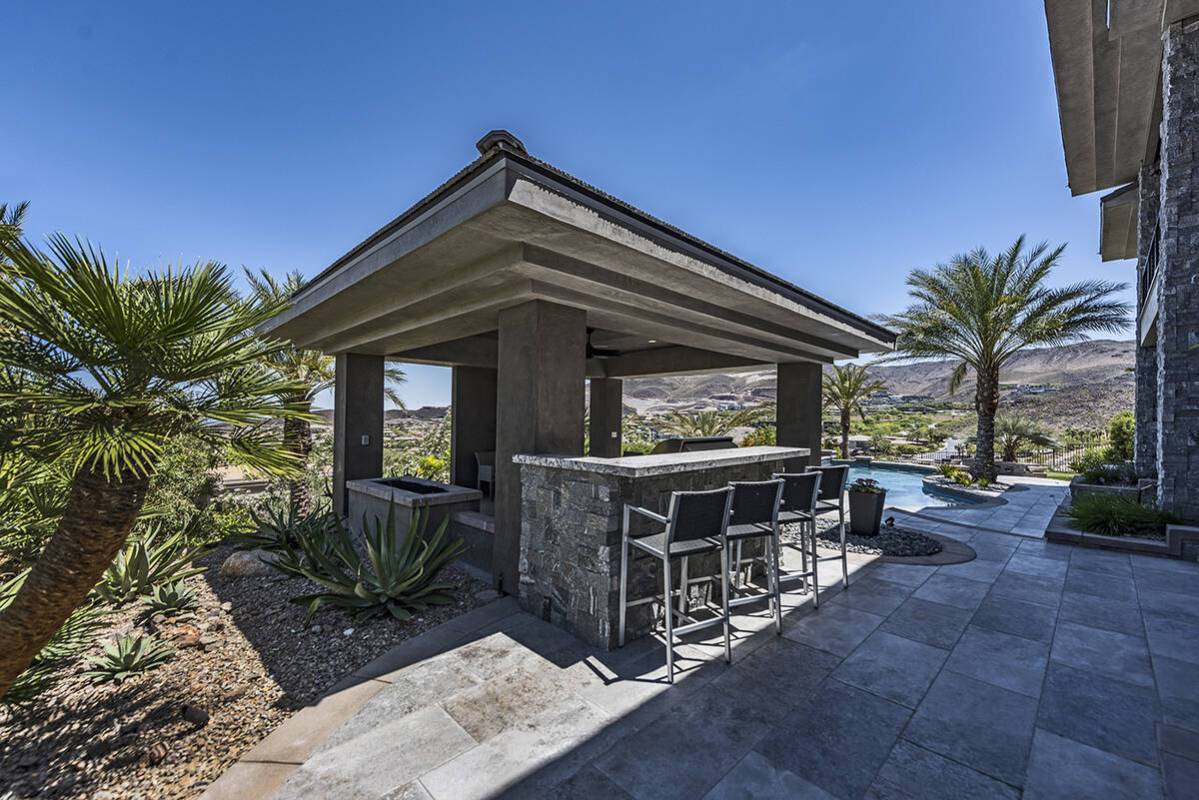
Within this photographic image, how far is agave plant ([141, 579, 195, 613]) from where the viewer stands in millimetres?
4562

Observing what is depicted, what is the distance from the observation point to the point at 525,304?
4629mm

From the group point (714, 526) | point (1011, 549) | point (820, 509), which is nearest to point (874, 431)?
point (1011, 549)

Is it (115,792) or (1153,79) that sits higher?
(1153,79)

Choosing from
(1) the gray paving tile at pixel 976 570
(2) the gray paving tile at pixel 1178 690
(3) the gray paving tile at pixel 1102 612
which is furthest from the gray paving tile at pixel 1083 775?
(1) the gray paving tile at pixel 976 570

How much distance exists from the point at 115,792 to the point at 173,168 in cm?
906

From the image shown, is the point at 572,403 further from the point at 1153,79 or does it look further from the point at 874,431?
the point at 874,431

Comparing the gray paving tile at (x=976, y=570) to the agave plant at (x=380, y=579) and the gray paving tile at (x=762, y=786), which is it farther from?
the agave plant at (x=380, y=579)

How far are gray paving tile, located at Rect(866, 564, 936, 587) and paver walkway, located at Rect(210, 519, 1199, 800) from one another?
737mm

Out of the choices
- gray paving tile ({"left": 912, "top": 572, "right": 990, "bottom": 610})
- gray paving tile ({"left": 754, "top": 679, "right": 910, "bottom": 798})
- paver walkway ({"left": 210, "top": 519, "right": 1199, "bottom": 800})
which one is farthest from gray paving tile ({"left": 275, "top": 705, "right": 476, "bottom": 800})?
gray paving tile ({"left": 912, "top": 572, "right": 990, "bottom": 610})

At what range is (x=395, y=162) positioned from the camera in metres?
8.17

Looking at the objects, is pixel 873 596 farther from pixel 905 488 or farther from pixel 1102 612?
pixel 905 488

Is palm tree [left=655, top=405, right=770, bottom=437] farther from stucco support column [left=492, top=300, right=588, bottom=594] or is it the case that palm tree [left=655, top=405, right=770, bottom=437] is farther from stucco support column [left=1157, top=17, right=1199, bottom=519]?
stucco support column [left=492, top=300, right=588, bottom=594]

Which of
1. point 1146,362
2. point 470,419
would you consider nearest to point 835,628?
point 470,419

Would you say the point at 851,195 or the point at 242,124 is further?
the point at 851,195
